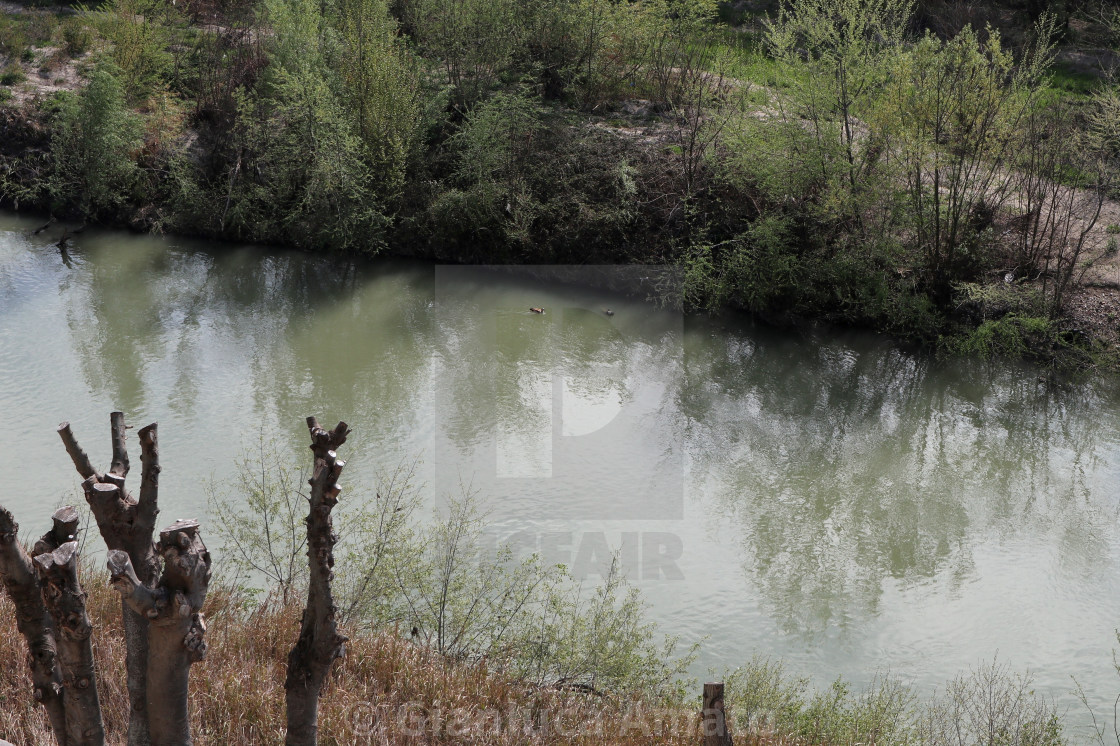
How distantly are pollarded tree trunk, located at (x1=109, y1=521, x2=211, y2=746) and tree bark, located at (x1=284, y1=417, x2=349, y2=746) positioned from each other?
0.81m

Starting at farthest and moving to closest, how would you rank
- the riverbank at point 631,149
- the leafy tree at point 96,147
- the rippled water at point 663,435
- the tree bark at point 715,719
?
the leafy tree at point 96,147, the riverbank at point 631,149, the rippled water at point 663,435, the tree bark at point 715,719

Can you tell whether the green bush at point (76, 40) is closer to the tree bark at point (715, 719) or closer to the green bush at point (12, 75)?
the green bush at point (12, 75)

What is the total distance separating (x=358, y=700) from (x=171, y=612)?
346 centimetres

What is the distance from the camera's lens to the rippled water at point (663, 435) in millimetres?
Answer: 11375

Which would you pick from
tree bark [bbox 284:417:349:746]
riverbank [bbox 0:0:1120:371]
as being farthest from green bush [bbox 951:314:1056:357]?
tree bark [bbox 284:417:349:746]

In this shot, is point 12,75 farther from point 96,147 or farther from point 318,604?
point 318,604

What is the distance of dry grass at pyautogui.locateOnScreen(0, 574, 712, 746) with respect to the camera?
254 inches

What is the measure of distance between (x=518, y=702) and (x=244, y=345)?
1262 cm

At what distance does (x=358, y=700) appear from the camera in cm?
705

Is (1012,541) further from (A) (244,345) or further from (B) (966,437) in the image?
(A) (244,345)

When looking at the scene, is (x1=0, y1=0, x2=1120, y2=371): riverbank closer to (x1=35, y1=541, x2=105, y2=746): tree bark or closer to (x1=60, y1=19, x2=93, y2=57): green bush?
(x1=60, y1=19, x2=93, y2=57): green bush

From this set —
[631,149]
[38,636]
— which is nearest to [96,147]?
[631,149]

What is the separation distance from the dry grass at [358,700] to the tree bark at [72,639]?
127 cm

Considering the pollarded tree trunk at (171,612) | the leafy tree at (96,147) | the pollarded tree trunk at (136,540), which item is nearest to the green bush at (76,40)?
the leafy tree at (96,147)
